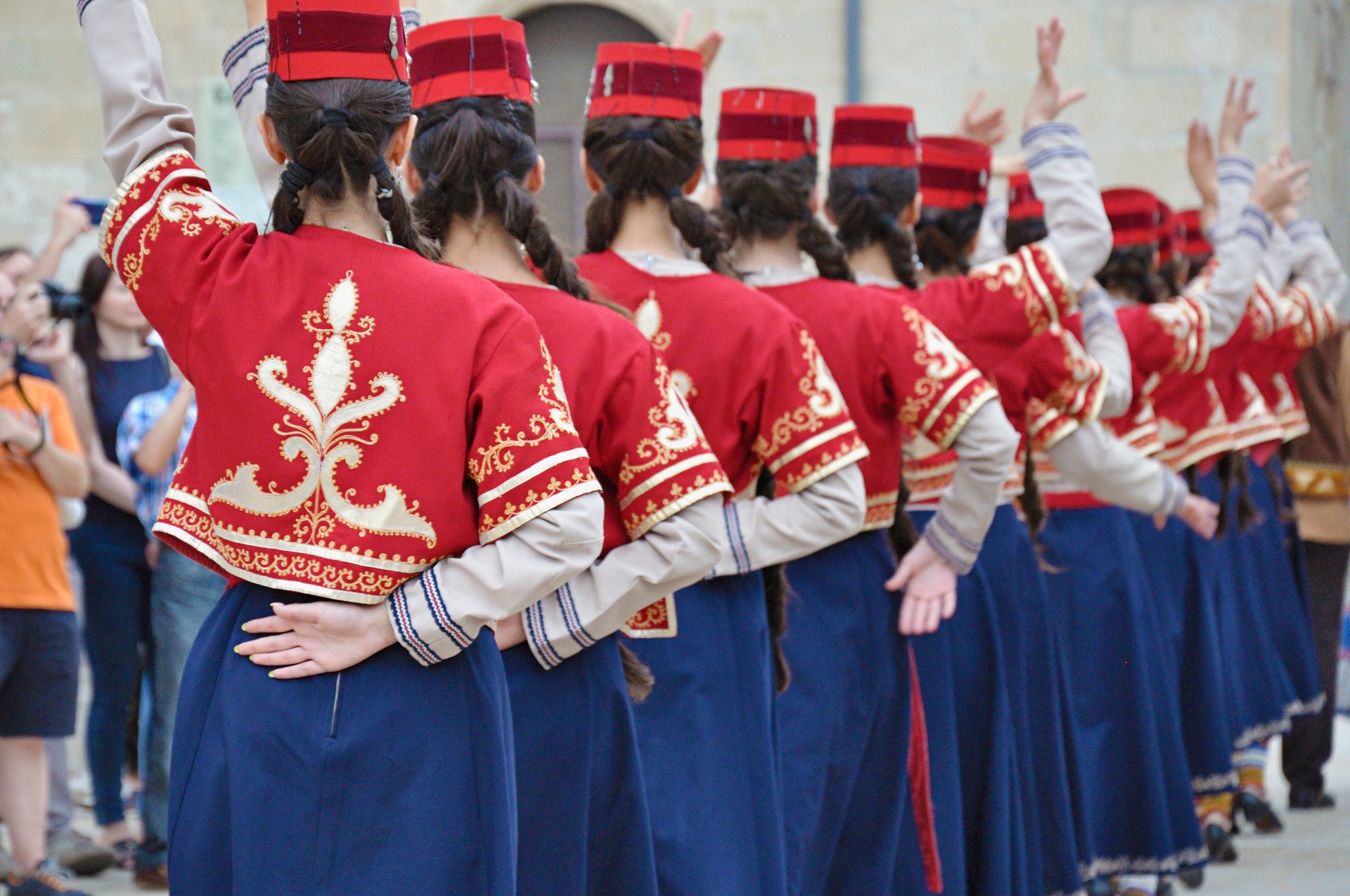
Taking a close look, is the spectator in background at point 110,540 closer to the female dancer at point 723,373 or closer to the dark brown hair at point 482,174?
the female dancer at point 723,373

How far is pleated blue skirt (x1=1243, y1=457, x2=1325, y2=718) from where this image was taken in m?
6.28

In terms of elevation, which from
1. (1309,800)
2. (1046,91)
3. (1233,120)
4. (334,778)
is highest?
(1233,120)

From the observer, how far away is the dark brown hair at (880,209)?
3.61 m

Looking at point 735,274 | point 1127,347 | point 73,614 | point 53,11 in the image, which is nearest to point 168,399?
point 73,614

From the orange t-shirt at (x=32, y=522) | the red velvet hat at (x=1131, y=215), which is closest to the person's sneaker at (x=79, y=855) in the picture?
the orange t-shirt at (x=32, y=522)

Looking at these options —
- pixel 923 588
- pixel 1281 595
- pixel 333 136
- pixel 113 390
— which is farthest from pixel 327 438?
pixel 1281 595

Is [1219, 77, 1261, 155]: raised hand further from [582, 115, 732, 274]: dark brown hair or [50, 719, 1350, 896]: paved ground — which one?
[582, 115, 732, 274]: dark brown hair

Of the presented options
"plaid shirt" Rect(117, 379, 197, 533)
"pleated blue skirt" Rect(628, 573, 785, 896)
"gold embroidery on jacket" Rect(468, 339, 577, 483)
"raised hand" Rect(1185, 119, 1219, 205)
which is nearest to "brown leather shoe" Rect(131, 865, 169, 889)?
"plaid shirt" Rect(117, 379, 197, 533)

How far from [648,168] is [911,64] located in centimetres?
531

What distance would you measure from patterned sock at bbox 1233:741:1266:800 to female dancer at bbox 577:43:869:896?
11.7 feet

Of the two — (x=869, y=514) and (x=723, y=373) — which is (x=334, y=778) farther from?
(x=869, y=514)

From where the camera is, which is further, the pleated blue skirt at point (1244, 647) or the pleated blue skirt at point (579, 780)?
the pleated blue skirt at point (1244, 647)

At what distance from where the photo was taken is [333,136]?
2.00m

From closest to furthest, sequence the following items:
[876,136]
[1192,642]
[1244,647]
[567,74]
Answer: [876,136] < [1192,642] < [1244,647] < [567,74]
